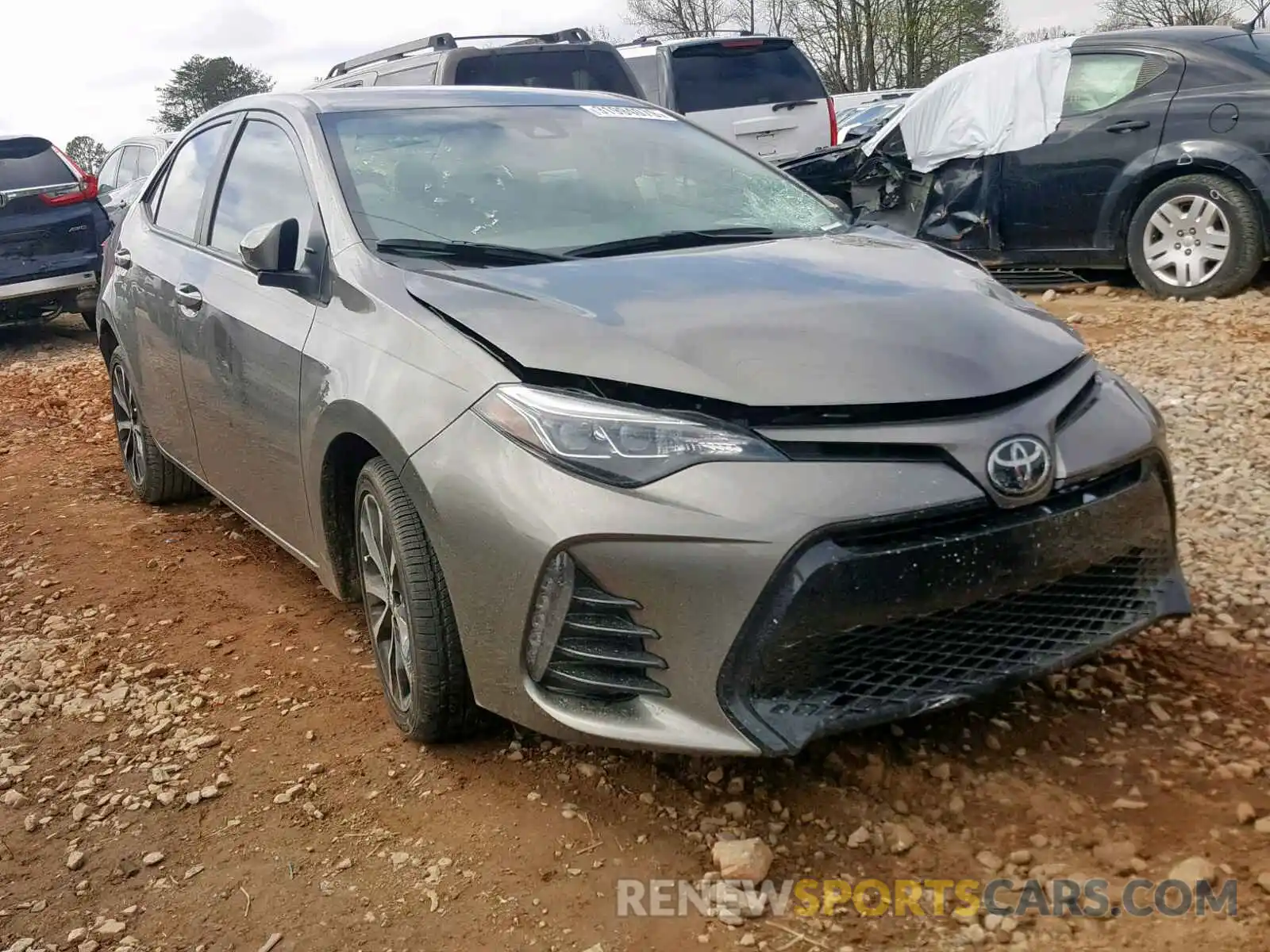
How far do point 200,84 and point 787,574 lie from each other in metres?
62.7

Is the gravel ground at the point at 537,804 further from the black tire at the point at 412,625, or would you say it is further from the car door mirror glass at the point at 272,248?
the car door mirror glass at the point at 272,248

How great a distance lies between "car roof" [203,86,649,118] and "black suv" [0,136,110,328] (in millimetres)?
7091

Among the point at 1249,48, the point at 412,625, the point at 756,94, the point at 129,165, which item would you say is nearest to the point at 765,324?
the point at 412,625

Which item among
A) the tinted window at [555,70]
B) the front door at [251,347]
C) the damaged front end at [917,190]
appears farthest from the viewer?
the tinted window at [555,70]

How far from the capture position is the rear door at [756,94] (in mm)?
10414

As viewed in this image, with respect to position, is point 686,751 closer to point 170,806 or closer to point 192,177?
point 170,806

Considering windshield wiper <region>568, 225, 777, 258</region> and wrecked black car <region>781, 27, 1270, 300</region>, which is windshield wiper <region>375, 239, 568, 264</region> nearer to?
windshield wiper <region>568, 225, 777, 258</region>

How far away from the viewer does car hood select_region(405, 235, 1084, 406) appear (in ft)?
7.91

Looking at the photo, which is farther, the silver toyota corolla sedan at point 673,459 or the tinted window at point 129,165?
the tinted window at point 129,165

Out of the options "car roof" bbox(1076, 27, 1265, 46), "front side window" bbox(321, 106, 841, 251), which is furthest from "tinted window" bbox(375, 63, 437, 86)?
"front side window" bbox(321, 106, 841, 251)

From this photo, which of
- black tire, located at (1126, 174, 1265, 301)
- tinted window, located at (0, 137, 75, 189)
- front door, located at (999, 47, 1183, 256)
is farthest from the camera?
tinted window, located at (0, 137, 75, 189)

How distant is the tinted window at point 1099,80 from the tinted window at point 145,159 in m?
9.23

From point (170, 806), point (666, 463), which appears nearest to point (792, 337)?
point (666, 463)

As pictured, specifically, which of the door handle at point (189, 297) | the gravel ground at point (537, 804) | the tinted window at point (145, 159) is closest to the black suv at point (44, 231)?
the tinted window at point (145, 159)
